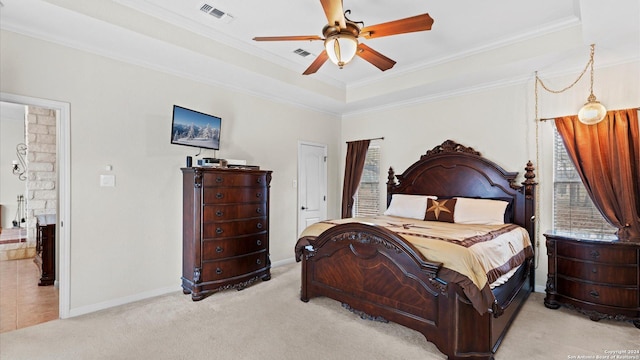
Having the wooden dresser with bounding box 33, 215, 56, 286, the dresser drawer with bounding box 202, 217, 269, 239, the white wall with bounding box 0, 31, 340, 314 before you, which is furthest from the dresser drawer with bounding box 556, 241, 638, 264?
the wooden dresser with bounding box 33, 215, 56, 286

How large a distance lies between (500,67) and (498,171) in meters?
1.35

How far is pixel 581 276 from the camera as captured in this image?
10.3 ft

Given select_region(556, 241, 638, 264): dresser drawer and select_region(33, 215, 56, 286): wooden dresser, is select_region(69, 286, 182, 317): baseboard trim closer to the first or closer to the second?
select_region(33, 215, 56, 286): wooden dresser

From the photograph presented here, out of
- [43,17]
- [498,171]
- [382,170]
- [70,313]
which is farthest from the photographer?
[382,170]

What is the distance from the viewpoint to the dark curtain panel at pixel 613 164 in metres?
3.28

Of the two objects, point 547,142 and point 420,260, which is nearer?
point 420,260

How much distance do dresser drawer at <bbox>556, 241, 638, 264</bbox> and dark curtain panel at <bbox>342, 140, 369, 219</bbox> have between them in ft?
10.5

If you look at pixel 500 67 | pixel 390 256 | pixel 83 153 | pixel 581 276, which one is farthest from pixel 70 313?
pixel 500 67

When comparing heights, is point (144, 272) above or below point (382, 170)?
below

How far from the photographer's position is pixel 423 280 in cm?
256

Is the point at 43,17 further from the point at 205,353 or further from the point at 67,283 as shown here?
the point at 205,353

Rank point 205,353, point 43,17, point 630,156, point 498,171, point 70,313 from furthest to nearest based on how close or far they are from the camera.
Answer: point 498,171
point 630,156
point 70,313
point 43,17
point 205,353

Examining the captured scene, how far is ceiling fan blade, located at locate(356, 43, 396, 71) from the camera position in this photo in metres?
2.73

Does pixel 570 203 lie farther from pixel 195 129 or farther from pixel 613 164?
pixel 195 129
